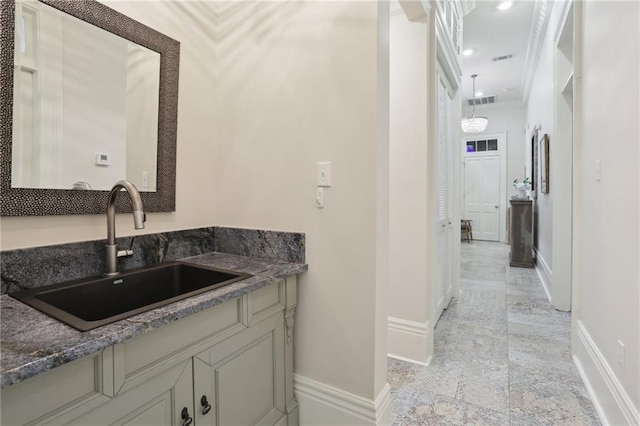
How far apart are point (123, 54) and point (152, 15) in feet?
0.86

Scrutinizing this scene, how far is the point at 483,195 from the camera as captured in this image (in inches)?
323

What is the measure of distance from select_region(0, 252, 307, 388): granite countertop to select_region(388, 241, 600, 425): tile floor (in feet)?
4.14

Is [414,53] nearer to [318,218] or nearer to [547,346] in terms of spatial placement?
[318,218]

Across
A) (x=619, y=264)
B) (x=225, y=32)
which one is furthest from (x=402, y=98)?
(x=619, y=264)

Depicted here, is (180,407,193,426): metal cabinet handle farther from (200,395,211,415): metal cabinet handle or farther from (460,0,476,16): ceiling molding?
(460,0,476,16): ceiling molding

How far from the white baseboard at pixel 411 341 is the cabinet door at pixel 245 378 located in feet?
3.61

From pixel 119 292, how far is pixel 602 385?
2.37 meters

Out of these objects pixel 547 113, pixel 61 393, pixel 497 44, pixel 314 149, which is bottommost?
pixel 61 393

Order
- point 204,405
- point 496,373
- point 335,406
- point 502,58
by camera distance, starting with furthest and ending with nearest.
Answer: point 502,58 → point 496,373 → point 335,406 → point 204,405

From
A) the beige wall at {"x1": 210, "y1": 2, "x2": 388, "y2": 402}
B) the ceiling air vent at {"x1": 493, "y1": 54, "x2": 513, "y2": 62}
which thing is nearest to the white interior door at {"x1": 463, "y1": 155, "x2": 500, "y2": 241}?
the ceiling air vent at {"x1": 493, "y1": 54, "x2": 513, "y2": 62}

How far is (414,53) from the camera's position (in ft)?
7.53

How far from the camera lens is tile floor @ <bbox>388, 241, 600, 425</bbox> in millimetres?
1742

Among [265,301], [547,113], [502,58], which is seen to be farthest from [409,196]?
[502,58]

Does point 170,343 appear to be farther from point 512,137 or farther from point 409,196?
point 512,137
